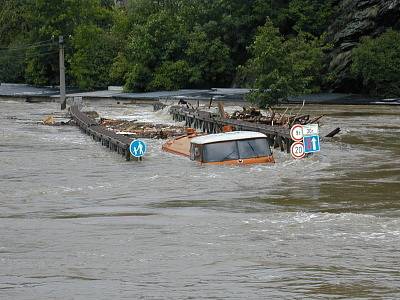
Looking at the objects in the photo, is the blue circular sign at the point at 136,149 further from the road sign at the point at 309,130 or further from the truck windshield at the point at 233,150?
the road sign at the point at 309,130

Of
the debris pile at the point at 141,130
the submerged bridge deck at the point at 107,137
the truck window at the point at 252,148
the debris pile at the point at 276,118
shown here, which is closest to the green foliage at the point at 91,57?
the submerged bridge deck at the point at 107,137

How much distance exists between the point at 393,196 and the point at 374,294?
9.37 metres

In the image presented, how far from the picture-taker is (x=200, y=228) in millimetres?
16047

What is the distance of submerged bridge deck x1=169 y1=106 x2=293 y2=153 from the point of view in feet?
107

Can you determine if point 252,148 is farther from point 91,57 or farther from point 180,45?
point 91,57

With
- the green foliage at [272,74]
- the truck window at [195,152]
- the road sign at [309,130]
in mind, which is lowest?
the truck window at [195,152]

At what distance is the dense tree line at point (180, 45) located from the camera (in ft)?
204

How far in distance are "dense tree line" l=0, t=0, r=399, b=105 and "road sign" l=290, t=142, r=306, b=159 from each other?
2718 cm

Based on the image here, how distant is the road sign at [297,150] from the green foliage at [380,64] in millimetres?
37310

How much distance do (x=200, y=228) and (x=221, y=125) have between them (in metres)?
25.9

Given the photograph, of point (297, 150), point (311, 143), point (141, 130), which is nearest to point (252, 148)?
point (297, 150)

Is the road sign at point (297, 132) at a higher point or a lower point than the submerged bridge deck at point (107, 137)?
higher

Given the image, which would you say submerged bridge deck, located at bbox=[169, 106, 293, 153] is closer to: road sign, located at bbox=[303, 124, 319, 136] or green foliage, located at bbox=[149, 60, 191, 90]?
road sign, located at bbox=[303, 124, 319, 136]

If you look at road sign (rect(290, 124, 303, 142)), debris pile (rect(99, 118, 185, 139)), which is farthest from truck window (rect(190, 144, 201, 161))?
debris pile (rect(99, 118, 185, 139))
